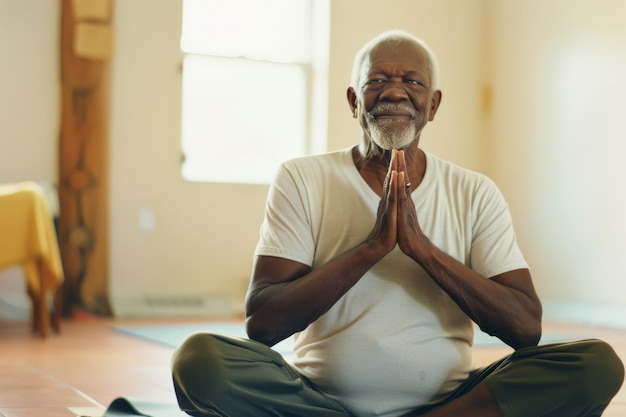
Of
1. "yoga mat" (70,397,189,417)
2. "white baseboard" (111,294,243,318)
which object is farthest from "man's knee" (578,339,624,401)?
"white baseboard" (111,294,243,318)

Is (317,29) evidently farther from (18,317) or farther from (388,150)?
(388,150)

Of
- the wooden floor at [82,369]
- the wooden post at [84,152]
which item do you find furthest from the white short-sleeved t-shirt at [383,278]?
the wooden post at [84,152]

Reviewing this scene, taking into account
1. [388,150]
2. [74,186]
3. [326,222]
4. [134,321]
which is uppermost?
[388,150]

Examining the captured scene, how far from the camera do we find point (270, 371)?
1.93m

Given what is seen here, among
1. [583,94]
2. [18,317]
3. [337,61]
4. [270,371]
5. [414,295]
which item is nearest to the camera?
[270,371]

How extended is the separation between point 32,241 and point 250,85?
224cm

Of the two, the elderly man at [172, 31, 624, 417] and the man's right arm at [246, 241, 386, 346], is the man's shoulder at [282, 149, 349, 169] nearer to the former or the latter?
the elderly man at [172, 31, 624, 417]

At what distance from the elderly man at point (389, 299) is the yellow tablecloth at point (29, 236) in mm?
2779

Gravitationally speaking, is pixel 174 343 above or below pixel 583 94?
below

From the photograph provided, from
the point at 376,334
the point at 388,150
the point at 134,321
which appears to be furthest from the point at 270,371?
the point at 134,321

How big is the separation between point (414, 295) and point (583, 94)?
169 inches

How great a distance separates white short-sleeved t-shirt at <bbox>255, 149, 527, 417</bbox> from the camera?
2008mm

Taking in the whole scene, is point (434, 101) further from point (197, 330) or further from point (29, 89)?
point (29, 89)

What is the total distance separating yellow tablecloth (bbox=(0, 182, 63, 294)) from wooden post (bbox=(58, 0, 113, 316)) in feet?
3.58
